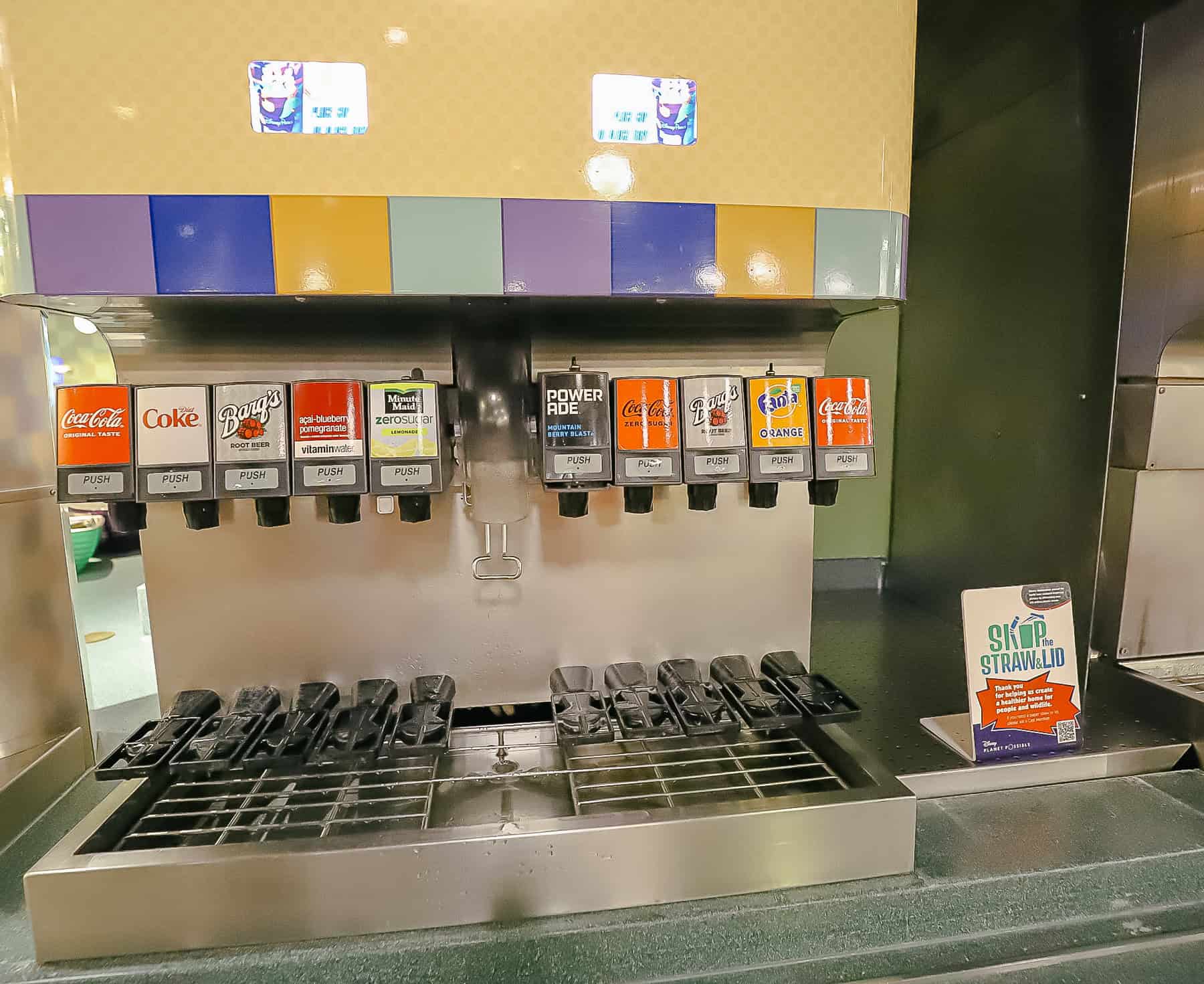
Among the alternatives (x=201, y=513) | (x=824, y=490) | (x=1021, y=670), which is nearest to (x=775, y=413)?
(x=824, y=490)

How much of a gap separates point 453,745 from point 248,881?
1.04ft

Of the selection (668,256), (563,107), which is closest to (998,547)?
(668,256)

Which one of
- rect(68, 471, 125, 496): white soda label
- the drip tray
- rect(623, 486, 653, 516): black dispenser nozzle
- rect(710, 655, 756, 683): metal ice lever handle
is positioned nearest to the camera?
the drip tray

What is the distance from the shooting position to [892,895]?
772 millimetres

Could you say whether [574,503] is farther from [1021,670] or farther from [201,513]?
[1021,670]

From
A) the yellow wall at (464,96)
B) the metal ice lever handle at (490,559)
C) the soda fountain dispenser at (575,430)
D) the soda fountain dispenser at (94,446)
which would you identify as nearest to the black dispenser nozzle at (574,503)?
the soda fountain dispenser at (575,430)

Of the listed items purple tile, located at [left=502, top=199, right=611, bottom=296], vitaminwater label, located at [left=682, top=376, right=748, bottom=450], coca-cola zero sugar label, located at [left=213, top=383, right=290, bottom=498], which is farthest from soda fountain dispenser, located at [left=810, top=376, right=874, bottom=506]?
coca-cola zero sugar label, located at [left=213, top=383, right=290, bottom=498]

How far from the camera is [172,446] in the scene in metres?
0.83

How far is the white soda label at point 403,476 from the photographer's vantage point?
84 centimetres

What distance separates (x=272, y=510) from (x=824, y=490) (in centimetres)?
72

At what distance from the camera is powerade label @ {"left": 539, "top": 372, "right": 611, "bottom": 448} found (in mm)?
867

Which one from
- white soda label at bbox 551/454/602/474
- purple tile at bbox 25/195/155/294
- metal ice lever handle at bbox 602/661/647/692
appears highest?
purple tile at bbox 25/195/155/294

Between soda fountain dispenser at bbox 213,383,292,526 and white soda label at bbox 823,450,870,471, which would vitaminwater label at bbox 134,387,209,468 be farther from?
white soda label at bbox 823,450,870,471

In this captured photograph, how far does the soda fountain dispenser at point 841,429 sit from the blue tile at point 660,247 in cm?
23
